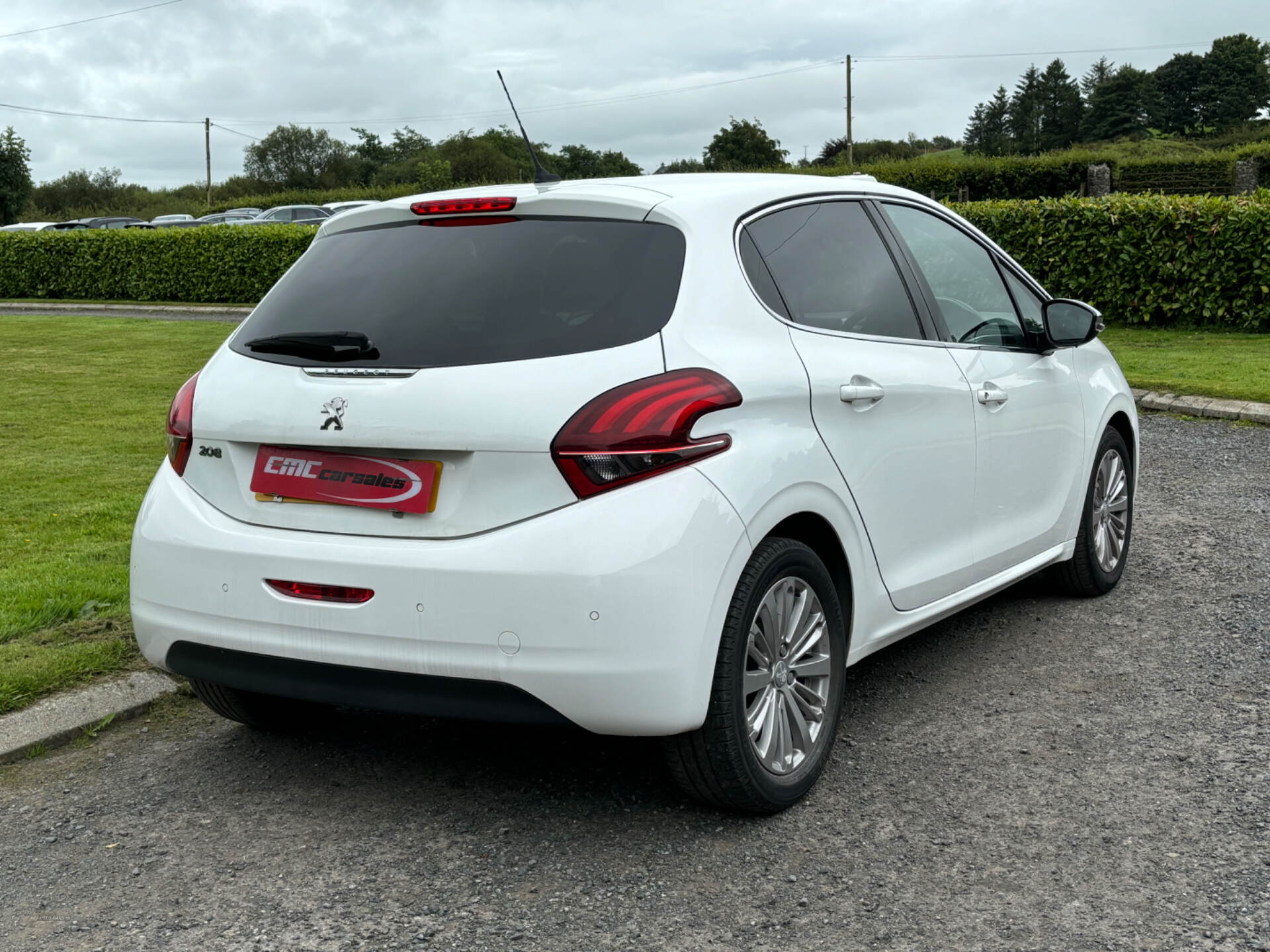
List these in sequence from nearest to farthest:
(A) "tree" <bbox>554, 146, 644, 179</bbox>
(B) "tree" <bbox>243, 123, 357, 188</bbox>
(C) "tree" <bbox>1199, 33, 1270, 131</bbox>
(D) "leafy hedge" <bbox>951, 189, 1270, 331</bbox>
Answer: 1. (D) "leafy hedge" <bbox>951, 189, 1270, 331</bbox>
2. (A) "tree" <bbox>554, 146, 644, 179</bbox>
3. (B) "tree" <bbox>243, 123, 357, 188</bbox>
4. (C) "tree" <bbox>1199, 33, 1270, 131</bbox>

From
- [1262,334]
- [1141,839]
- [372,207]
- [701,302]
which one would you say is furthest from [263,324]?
[1262,334]

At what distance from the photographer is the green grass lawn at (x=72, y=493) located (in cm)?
489

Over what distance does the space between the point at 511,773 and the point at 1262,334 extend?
13367mm

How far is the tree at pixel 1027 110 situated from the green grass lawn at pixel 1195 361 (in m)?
118

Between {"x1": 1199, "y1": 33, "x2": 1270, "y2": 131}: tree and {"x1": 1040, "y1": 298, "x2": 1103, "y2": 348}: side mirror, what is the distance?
122845 mm

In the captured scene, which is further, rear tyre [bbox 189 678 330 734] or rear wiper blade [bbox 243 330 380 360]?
rear tyre [bbox 189 678 330 734]

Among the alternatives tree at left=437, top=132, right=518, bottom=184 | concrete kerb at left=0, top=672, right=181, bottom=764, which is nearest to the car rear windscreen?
concrete kerb at left=0, top=672, right=181, bottom=764

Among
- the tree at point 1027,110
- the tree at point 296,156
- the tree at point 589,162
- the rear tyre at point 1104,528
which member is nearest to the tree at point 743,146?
the tree at point 589,162

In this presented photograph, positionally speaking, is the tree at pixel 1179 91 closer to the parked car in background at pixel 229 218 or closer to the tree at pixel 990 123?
the tree at pixel 990 123

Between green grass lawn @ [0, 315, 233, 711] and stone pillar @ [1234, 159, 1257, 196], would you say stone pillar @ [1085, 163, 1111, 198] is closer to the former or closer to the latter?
stone pillar @ [1234, 159, 1257, 196]

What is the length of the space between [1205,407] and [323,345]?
352 inches

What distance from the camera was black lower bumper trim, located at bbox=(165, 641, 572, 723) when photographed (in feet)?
10.5

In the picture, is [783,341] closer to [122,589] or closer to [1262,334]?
[122,589]

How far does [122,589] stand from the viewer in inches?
221
